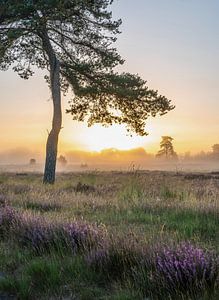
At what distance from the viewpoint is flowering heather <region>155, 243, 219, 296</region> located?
3.84m

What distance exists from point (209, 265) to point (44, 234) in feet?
8.62

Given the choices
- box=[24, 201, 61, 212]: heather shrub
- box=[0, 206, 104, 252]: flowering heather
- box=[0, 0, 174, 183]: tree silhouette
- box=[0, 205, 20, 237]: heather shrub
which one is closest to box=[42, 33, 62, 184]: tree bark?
box=[0, 0, 174, 183]: tree silhouette

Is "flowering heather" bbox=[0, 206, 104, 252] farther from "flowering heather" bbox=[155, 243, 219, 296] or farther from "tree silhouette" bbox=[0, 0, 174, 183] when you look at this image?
"tree silhouette" bbox=[0, 0, 174, 183]

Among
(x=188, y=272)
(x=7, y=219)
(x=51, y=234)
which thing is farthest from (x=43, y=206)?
(x=188, y=272)

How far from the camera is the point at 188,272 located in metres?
3.92

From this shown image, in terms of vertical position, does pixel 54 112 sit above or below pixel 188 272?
above

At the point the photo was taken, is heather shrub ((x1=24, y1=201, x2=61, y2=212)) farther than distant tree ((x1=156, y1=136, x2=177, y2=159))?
No

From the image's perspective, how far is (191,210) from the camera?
9.10 m

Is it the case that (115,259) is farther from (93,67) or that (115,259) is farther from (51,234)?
(93,67)

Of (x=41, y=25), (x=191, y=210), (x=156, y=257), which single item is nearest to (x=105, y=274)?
(x=156, y=257)

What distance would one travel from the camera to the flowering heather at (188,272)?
Result: 12.6 ft

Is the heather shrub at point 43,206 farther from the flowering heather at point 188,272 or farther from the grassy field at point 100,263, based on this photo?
the flowering heather at point 188,272

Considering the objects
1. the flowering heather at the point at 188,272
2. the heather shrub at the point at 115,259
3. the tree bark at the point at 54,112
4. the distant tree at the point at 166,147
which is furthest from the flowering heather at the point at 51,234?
the distant tree at the point at 166,147

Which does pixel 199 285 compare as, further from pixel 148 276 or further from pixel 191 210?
pixel 191 210
